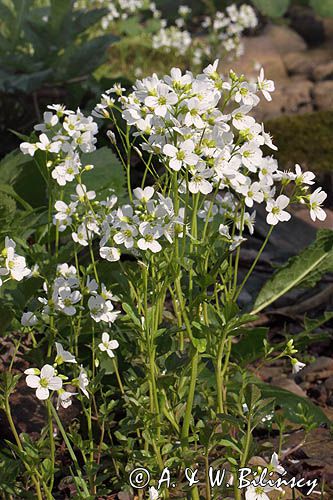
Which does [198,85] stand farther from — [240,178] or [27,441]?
[27,441]

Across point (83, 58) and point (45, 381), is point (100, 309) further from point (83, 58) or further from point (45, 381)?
point (83, 58)

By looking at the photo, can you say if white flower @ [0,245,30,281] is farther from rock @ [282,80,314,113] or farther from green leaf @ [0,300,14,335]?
rock @ [282,80,314,113]

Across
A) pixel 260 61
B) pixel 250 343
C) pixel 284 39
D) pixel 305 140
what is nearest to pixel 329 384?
pixel 250 343

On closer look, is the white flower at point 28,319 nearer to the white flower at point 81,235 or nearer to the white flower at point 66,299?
the white flower at point 66,299

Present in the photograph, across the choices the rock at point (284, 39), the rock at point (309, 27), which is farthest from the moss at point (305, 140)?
the rock at point (309, 27)

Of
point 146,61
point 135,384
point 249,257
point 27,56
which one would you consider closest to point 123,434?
point 135,384

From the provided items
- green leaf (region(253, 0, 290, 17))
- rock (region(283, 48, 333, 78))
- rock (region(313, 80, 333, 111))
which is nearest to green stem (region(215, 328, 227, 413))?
rock (region(313, 80, 333, 111))

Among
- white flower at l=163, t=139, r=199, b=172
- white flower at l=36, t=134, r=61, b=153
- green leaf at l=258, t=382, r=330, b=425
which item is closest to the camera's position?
white flower at l=163, t=139, r=199, b=172
